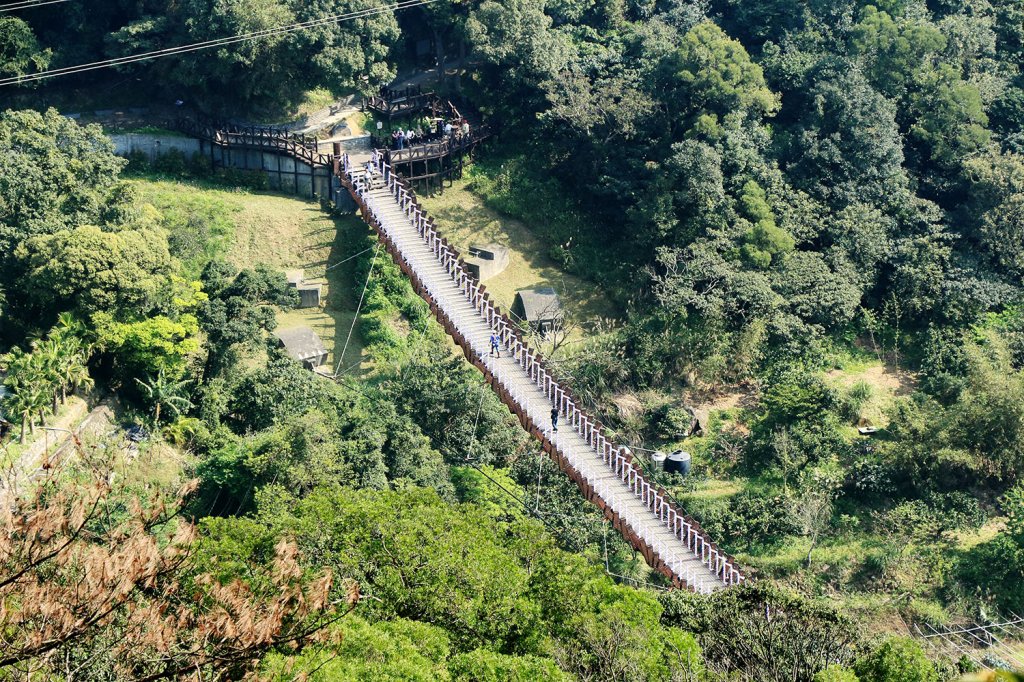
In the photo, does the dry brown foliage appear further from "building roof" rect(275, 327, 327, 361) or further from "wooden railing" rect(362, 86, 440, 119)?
"wooden railing" rect(362, 86, 440, 119)

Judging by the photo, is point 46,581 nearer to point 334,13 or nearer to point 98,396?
point 98,396

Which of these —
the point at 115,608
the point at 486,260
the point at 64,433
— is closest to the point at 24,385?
the point at 64,433

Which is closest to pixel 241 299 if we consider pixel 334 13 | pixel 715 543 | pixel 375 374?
pixel 375 374

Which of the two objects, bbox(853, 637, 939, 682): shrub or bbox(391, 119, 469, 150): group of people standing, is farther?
bbox(391, 119, 469, 150): group of people standing

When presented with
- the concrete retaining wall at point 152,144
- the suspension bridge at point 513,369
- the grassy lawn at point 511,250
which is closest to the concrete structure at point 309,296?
the suspension bridge at point 513,369

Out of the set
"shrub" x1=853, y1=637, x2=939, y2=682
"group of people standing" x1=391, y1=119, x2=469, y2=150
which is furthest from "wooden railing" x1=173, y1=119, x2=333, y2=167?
"shrub" x1=853, y1=637, x2=939, y2=682

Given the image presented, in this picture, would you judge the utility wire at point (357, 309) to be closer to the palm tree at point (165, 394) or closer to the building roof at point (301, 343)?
the building roof at point (301, 343)
